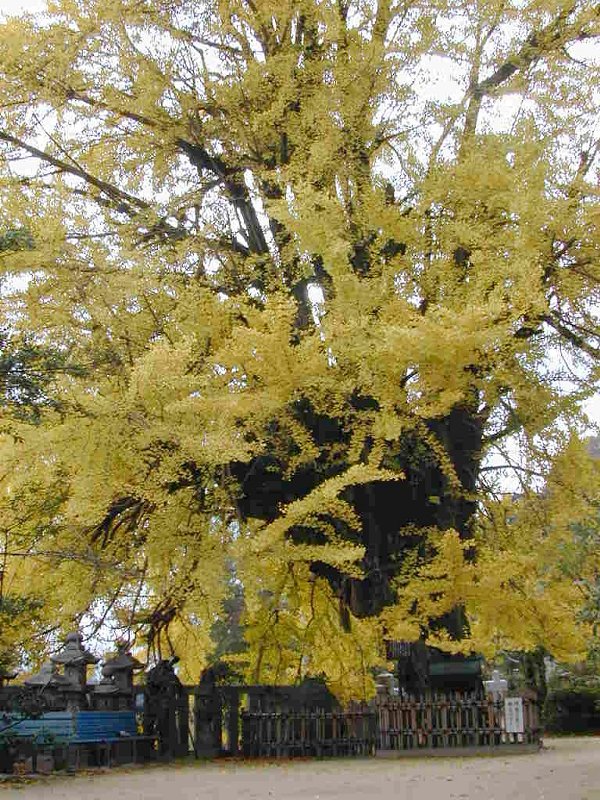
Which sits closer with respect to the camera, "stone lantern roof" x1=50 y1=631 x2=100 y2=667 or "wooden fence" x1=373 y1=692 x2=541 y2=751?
"wooden fence" x1=373 y1=692 x2=541 y2=751

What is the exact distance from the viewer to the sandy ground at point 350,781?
7133 millimetres

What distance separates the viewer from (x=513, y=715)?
1061cm

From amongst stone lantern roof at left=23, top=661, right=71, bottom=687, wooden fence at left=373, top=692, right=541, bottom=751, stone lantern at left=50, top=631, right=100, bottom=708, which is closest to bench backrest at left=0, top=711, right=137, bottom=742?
stone lantern at left=50, top=631, right=100, bottom=708

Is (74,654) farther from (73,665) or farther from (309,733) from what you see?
(309,733)

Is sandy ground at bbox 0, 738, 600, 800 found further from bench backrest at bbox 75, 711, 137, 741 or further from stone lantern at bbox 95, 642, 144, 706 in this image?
stone lantern at bbox 95, 642, 144, 706

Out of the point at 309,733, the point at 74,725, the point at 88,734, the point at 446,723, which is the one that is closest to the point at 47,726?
the point at 74,725

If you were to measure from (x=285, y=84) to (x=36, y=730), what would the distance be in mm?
7947

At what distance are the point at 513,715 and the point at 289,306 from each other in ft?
16.4

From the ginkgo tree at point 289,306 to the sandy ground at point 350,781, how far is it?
4.37 ft

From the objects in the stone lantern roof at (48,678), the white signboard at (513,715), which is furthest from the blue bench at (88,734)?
the white signboard at (513,715)

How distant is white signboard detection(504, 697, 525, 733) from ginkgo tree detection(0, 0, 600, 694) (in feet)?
2.24

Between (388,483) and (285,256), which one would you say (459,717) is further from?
(285,256)

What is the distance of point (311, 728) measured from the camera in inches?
459

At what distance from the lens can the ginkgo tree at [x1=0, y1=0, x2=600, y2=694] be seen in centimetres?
991
